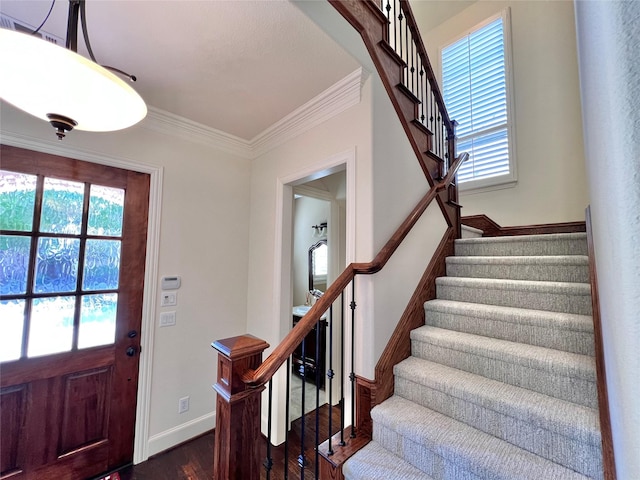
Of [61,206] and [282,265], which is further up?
[61,206]

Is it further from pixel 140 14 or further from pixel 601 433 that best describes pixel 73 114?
pixel 601 433

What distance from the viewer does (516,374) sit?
4.66ft

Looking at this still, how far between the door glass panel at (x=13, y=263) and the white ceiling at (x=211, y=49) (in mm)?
1212

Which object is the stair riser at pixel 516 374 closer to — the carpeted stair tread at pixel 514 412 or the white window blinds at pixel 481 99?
the carpeted stair tread at pixel 514 412

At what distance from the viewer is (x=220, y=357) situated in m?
1.10

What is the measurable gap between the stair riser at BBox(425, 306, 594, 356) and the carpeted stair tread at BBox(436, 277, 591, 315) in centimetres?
22

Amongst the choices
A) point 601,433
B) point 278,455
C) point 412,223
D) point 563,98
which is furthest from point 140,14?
point 563,98

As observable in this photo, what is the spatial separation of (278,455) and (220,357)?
1.65m

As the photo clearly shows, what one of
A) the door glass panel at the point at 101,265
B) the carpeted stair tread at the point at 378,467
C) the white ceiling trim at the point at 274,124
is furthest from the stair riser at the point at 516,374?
the door glass panel at the point at 101,265

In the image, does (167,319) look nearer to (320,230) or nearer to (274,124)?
(274,124)

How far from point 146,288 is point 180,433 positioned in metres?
1.22

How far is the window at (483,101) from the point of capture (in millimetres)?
3143

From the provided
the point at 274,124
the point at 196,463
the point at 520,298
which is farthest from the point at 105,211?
the point at 520,298

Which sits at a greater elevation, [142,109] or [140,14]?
[140,14]
